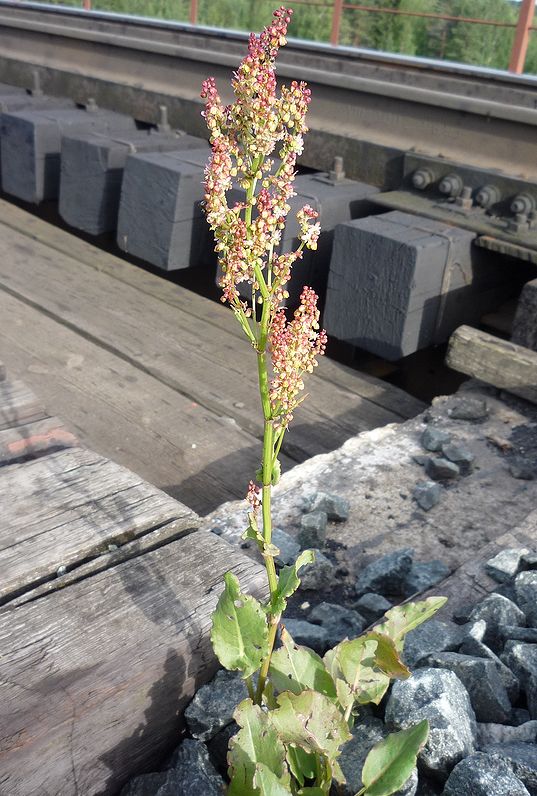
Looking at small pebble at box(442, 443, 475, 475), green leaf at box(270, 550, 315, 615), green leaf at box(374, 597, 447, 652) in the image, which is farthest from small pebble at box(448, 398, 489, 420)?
green leaf at box(270, 550, 315, 615)

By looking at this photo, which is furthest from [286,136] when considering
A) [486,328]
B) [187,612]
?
[486,328]

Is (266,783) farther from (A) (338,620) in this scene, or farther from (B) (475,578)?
(B) (475,578)

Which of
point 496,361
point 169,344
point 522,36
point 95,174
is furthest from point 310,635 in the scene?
point 522,36

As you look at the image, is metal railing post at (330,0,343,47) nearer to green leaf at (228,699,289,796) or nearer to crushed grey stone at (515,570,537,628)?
crushed grey stone at (515,570,537,628)

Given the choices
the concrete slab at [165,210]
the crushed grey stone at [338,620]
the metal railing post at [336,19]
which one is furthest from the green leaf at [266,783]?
the metal railing post at [336,19]

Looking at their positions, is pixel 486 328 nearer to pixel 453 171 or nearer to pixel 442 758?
pixel 453 171
